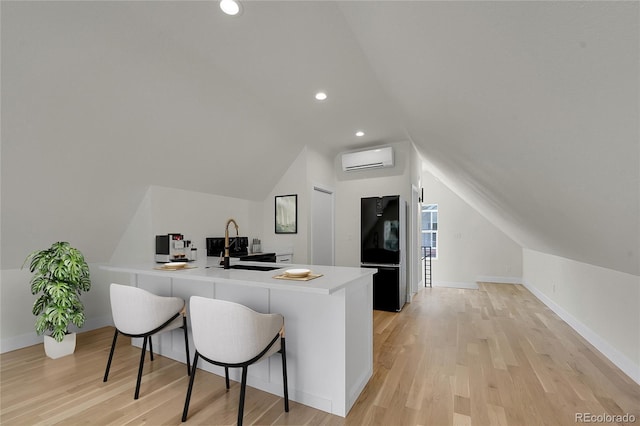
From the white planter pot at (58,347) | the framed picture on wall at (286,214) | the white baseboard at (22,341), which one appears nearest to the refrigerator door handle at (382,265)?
the framed picture on wall at (286,214)

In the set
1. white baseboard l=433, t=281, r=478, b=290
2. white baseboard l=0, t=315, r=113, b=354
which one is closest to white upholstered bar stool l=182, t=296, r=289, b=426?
white baseboard l=0, t=315, r=113, b=354

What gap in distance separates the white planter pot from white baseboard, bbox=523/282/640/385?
517cm

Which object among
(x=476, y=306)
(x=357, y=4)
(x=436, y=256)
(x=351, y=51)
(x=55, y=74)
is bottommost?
(x=476, y=306)

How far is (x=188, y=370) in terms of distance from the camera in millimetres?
2424

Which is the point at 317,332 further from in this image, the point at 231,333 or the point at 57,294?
the point at 57,294

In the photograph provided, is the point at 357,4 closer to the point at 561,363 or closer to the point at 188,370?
the point at 188,370

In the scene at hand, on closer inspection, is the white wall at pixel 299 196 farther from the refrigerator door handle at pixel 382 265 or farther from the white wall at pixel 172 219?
the refrigerator door handle at pixel 382 265

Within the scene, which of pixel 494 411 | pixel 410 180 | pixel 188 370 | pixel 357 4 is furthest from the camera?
pixel 410 180

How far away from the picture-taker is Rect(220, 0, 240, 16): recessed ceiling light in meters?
1.89

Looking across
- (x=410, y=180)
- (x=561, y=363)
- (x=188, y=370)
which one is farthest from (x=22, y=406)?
(x=410, y=180)

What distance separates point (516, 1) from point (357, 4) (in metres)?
1.17

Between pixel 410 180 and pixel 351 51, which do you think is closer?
pixel 351 51

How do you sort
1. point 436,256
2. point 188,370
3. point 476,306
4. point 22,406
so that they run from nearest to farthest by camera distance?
point 22,406, point 188,370, point 476,306, point 436,256

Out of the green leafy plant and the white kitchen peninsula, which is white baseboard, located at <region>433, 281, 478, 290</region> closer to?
the white kitchen peninsula
